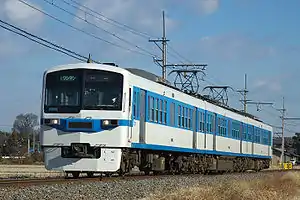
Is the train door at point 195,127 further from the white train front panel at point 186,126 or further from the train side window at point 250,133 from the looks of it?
the train side window at point 250,133

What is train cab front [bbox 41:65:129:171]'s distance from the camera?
18.5 meters

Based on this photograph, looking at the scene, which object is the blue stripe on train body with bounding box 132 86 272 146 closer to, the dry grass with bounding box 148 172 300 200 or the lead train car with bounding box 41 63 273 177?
the lead train car with bounding box 41 63 273 177

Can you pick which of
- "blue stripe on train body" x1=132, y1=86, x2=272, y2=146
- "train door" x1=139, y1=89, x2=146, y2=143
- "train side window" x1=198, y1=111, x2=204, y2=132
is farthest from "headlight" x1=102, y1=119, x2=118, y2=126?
"train side window" x1=198, y1=111, x2=204, y2=132

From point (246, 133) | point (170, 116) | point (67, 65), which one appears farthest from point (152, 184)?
point (246, 133)

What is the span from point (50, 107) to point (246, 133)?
2353 cm

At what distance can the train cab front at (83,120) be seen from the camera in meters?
18.5

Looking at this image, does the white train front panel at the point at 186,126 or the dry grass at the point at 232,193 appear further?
the white train front panel at the point at 186,126

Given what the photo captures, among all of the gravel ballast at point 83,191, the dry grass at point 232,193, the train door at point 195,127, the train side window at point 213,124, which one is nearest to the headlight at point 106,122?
the gravel ballast at point 83,191

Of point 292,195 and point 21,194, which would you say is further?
point 292,195

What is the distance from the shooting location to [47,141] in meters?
18.8

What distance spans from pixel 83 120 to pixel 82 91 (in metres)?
0.97

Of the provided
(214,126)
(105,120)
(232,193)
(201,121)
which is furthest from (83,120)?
(214,126)

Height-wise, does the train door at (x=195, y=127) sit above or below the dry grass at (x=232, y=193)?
above

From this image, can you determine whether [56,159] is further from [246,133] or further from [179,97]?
[246,133]
